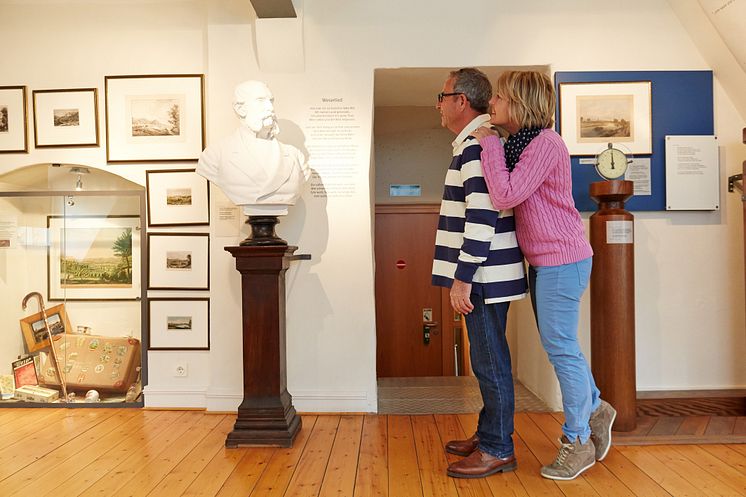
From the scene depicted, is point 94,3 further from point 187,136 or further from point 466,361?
point 466,361

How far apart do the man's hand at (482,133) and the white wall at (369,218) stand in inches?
48.3

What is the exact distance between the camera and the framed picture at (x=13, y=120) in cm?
374

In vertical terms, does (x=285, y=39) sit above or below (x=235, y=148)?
above

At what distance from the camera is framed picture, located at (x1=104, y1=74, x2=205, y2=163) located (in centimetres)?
367

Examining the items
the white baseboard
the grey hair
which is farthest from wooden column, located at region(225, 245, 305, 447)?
the grey hair

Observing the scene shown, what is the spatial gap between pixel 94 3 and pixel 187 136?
1.07m

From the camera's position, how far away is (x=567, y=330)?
235cm

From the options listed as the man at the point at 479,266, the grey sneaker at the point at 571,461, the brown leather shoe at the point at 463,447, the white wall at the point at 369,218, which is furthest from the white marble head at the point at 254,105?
the grey sneaker at the point at 571,461

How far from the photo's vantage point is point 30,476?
250cm

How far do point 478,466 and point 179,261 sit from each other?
91.0 inches

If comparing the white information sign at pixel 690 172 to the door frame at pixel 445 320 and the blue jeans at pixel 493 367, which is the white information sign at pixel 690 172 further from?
the door frame at pixel 445 320

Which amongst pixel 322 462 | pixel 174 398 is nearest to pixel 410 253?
pixel 174 398

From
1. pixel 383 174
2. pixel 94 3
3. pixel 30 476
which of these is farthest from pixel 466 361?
pixel 94 3

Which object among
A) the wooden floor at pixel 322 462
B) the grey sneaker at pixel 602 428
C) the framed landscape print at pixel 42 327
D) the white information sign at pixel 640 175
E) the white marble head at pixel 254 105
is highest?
the white marble head at pixel 254 105
